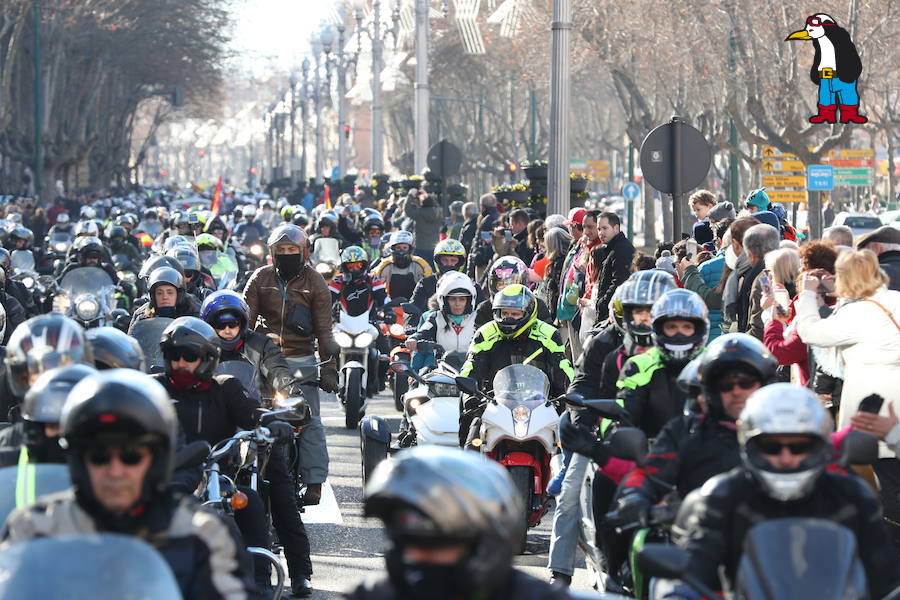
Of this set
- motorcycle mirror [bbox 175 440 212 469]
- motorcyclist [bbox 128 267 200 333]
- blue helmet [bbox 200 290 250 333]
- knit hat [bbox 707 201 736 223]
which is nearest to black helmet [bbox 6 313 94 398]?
motorcycle mirror [bbox 175 440 212 469]

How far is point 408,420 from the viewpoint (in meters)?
11.3

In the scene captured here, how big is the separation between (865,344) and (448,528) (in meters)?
5.20

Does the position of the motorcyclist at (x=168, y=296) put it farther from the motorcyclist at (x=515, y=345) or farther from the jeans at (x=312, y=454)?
the motorcyclist at (x=515, y=345)

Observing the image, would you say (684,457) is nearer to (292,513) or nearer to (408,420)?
(292,513)

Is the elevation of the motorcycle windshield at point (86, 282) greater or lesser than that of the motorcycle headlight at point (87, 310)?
greater

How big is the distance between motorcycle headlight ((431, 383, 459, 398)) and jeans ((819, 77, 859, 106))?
60.6 feet

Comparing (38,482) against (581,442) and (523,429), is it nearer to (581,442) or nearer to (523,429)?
(581,442)

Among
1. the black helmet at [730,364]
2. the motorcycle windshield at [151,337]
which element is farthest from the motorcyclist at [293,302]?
the black helmet at [730,364]

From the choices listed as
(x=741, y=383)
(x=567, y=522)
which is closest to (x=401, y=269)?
(x=567, y=522)

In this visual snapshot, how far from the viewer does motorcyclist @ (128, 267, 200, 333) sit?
10.7 m

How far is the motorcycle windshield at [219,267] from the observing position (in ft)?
60.4

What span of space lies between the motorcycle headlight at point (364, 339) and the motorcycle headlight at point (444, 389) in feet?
15.6

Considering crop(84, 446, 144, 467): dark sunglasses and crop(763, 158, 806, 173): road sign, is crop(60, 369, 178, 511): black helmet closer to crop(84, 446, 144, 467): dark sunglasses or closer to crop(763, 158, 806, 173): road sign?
crop(84, 446, 144, 467): dark sunglasses

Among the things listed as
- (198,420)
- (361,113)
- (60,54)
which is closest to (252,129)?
(361,113)
